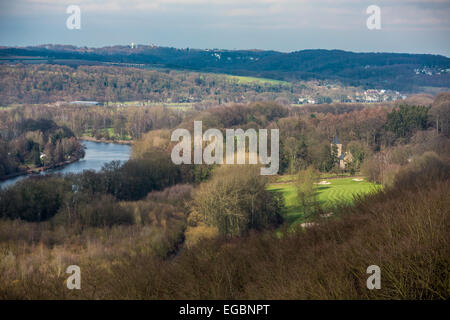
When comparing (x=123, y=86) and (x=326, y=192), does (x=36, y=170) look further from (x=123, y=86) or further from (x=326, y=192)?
(x=123, y=86)

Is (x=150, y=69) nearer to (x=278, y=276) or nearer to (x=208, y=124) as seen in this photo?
(x=208, y=124)

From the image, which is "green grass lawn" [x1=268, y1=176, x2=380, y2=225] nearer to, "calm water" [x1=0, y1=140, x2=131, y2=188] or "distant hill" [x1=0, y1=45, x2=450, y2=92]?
"calm water" [x1=0, y1=140, x2=131, y2=188]

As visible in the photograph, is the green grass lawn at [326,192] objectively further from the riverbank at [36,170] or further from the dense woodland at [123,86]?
the dense woodland at [123,86]

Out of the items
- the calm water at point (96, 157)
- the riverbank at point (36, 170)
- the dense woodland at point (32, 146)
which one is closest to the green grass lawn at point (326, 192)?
the calm water at point (96, 157)

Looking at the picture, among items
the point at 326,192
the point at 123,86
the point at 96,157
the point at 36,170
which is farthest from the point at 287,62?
the point at 326,192

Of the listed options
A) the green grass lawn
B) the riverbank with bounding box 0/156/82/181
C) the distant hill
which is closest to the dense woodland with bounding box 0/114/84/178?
the riverbank with bounding box 0/156/82/181
